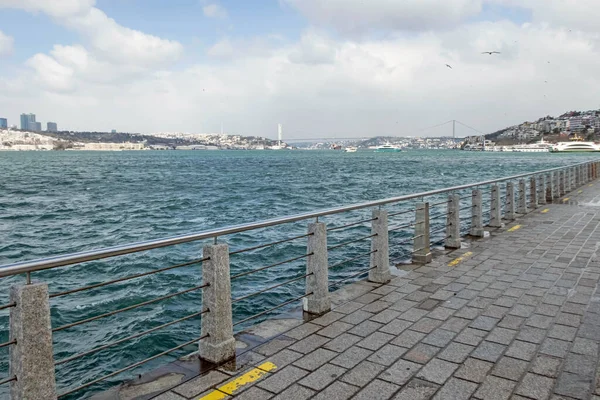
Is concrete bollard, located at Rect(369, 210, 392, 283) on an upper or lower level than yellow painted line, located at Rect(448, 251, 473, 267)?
upper

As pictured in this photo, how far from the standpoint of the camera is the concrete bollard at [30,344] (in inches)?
119

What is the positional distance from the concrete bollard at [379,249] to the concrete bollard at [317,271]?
57.4 inches

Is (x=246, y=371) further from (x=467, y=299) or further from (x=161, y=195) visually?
(x=161, y=195)

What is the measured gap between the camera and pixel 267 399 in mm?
3713

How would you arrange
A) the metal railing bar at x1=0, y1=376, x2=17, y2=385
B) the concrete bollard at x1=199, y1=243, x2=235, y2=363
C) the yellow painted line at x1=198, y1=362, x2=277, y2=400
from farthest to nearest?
1. the concrete bollard at x1=199, y1=243, x2=235, y2=363
2. the yellow painted line at x1=198, y1=362, x2=277, y2=400
3. the metal railing bar at x1=0, y1=376, x2=17, y2=385

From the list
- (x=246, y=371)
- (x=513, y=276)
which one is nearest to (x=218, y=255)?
(x=246, y=371)

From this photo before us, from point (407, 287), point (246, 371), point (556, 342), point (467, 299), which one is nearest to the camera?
point (246, 371)

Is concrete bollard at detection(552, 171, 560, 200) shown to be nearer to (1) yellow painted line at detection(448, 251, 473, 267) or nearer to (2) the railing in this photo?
(2) the railing

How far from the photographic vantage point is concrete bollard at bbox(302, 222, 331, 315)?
223 inches

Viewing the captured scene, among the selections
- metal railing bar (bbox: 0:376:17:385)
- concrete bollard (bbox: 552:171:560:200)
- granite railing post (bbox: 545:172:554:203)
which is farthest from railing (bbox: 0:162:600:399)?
concrete bollard (bbox: 552:171:560:200)

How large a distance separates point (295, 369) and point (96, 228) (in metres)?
20.0

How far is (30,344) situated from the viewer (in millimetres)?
3043

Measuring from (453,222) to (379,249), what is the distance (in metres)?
3.13

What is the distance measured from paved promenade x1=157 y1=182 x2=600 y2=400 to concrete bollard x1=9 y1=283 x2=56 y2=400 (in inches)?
37.9
